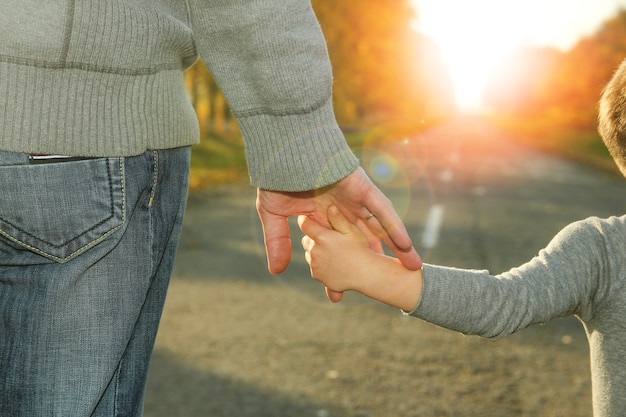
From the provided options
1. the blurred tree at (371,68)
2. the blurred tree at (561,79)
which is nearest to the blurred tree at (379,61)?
the blurred tree at (371,68)

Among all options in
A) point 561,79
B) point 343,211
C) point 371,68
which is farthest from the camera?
point 561,79

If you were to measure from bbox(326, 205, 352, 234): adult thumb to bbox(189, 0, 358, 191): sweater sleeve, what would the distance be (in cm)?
23

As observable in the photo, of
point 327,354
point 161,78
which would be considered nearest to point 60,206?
point 161,78

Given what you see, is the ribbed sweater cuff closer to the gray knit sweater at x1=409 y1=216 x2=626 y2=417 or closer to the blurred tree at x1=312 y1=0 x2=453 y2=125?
the gray knit sweater at x1=409 y1=216 x2=626 y2=417

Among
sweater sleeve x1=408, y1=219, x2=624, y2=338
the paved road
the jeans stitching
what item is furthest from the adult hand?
the paved road

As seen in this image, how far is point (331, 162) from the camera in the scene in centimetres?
159

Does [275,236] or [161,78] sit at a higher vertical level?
[161,78]

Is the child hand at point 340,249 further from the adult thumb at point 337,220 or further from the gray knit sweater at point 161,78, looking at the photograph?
the gray knit sweater at point 161,78

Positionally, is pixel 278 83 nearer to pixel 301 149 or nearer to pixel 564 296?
pixel 301 149

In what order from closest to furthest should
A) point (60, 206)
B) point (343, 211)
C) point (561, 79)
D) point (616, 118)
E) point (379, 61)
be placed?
point (60, 206) < point (343, 211) < point (616, 118) < point (379, 61) < point (561, 79)

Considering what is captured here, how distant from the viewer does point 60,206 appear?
138 cm

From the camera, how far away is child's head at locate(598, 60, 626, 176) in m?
1.96

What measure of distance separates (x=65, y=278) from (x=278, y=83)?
2.07ft

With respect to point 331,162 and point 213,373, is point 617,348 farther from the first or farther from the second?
point 213,373
